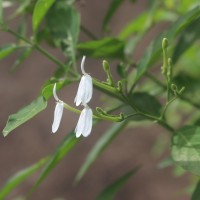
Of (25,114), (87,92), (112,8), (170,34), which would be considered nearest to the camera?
(87,92)

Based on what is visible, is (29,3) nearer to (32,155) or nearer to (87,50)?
(87,50)

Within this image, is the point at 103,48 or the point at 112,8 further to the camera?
the point at 112,8

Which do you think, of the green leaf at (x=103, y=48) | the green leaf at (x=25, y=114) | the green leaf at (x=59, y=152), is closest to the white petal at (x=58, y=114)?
the green leaf at (x=25, y=114)

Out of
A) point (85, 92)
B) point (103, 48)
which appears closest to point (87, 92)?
point (85, 92)

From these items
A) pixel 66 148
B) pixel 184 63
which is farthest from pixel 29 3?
pixel 184 63

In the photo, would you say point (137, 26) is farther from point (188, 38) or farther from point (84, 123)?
point (84, 123)

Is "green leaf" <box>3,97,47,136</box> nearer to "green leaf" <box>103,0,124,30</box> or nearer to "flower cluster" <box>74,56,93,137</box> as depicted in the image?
"flower cluster" <box>74,56,93,137</box>

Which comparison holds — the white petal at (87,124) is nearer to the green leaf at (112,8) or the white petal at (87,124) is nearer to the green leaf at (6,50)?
the green leaf at (6,50)
